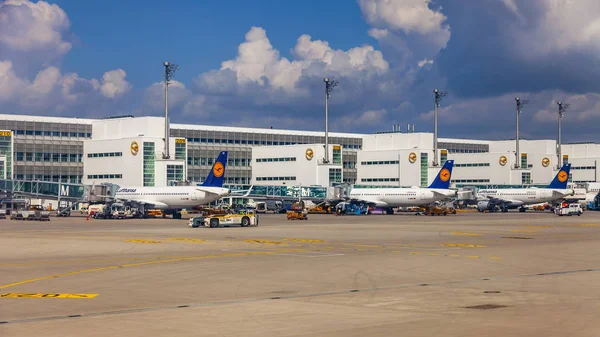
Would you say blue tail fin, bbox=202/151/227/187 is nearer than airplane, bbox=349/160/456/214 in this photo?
Yes

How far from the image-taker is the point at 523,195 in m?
126

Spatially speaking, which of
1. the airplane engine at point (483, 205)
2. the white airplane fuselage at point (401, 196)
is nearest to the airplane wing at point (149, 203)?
the white airplane fuselage at point (401, 196)

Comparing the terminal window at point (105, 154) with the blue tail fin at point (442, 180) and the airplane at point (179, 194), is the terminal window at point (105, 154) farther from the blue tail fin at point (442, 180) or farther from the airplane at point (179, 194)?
the blue tail fin at point (442, 180)

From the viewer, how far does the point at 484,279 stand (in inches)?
1084

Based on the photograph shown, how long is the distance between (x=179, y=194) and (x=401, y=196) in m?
35.6

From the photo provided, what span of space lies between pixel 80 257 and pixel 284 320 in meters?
20.7

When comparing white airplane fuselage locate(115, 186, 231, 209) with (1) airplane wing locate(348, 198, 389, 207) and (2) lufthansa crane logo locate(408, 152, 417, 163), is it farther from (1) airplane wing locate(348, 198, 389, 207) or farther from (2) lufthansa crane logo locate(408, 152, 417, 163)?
(2) lufthansa crane logo locate(408, 152, 417, 163)

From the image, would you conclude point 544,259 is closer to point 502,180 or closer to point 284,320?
point 284,320

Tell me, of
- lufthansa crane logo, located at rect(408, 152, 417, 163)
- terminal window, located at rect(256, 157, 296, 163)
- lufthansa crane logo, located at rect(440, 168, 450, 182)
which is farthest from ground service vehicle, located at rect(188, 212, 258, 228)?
lufthansa crane logo, located at rect(408, 152, 417, 163)

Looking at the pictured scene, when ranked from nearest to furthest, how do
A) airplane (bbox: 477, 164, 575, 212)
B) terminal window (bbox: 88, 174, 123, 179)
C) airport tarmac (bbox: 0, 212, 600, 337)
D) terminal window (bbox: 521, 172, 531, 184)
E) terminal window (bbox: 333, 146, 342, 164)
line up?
airport tarmac (bbox: 0, 212, 600, 337), airplane (bbox: 477, 164, 575, 212), terminal window (bbox: 88, 174, 123, 179), terminal window (bbox: 333, 146, 342, 164), terminal window (bbox: 521, 172, 531, 184)

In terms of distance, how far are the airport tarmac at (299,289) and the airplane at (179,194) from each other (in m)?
45.5

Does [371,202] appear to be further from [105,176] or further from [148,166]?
[105,176]

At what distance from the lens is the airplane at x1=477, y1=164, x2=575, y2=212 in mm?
121562

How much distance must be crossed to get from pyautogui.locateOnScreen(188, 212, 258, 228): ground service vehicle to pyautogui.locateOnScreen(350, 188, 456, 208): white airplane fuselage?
4711 cm
